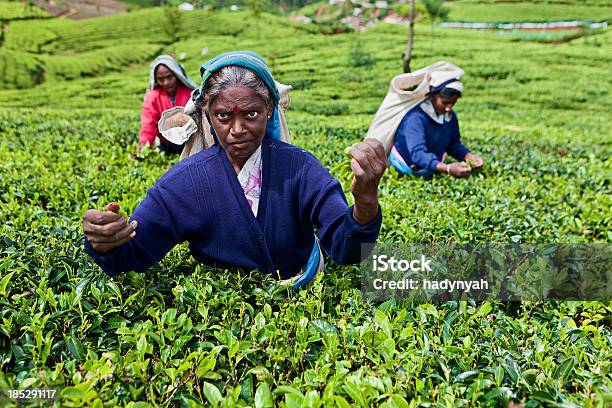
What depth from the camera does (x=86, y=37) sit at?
95.9 ft

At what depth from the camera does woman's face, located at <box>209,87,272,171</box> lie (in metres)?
1.78

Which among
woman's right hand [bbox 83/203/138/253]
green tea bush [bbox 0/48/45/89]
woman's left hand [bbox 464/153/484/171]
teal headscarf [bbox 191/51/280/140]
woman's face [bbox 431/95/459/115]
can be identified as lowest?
green tea bush [bbox 0/48/45/89]

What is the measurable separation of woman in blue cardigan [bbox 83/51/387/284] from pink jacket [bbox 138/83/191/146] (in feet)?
10.4

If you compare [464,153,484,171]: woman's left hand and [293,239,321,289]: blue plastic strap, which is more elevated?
[293,239,321,289]: blue plastic strap

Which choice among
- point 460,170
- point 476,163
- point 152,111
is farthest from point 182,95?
point 476,163

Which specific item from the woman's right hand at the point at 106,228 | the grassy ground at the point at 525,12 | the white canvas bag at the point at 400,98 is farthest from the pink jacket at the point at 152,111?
the grassy ground at the point at 525,12

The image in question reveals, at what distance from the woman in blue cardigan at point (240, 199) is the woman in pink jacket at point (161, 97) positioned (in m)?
3.04

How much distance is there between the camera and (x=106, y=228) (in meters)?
1.55

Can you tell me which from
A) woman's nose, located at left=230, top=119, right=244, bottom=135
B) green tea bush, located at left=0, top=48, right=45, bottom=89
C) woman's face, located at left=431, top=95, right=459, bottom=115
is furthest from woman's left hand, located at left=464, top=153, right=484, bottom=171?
green tea bush, located at left=0, top=48, right=45, bottom=89

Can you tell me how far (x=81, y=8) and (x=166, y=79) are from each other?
3586 centimetres

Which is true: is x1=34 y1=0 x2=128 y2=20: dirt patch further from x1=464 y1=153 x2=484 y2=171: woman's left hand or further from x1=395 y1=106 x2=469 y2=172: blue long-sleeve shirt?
x1=464 y1=153 x2=484 y2=171: woman's left hand

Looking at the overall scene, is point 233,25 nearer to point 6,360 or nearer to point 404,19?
point 404,19

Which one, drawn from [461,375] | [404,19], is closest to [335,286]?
[461,375]

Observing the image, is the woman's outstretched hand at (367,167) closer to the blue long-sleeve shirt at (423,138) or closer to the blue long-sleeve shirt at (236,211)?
the blue long-sleeve shirt at (236,211)
